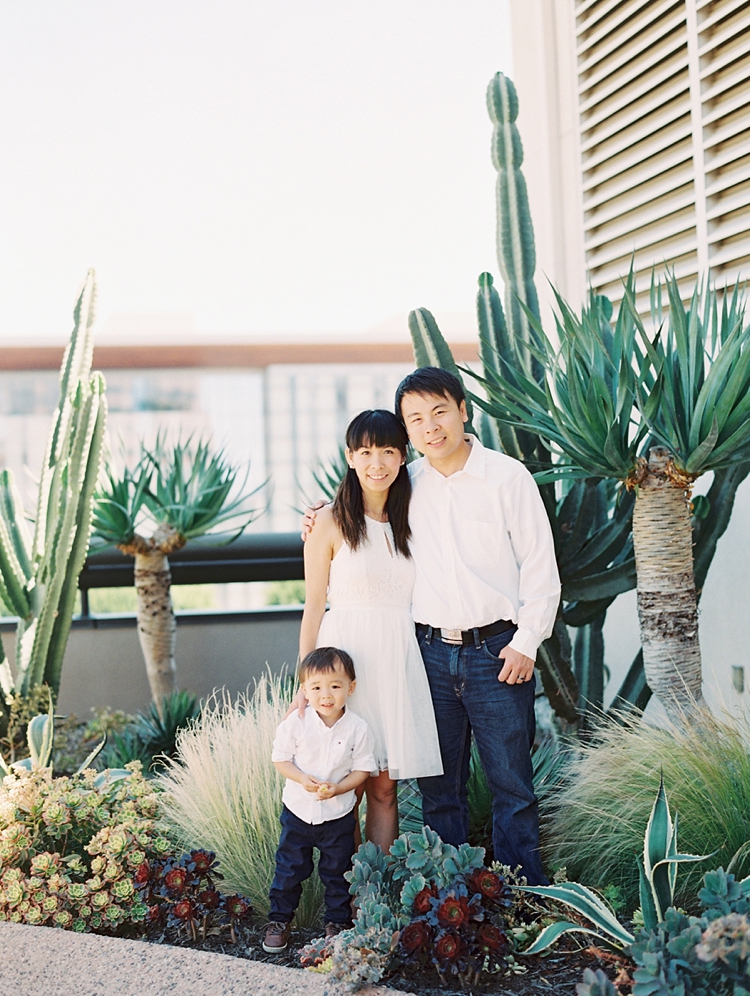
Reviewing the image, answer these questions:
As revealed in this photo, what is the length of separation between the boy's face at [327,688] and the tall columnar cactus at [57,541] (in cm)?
256

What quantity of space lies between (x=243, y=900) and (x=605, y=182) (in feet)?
15.7

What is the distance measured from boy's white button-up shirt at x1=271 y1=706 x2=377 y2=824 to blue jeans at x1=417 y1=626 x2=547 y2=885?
28 centimetres

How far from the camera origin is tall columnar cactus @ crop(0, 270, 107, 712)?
512 centimetres

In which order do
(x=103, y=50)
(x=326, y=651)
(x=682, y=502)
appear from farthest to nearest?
(x=103, y=50) → (x=682, y=502) → (x=326, y=651)

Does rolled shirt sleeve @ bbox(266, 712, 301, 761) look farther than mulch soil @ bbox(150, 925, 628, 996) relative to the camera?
Yes

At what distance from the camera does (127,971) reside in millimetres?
2779

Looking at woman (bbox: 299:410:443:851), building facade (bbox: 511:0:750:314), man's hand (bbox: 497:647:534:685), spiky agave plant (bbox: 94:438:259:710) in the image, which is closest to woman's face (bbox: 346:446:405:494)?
woman (bbox: 299:410:443:851)

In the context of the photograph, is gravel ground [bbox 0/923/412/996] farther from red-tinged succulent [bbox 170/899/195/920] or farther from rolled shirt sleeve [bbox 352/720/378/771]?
rolled shirt sleeve [bbox 352/720/378/771]

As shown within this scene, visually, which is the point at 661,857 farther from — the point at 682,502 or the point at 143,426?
the point at 143,426

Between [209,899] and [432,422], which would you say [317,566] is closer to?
[432,422]

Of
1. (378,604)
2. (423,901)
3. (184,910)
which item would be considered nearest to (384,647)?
(378,604)

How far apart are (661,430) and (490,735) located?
1385mm

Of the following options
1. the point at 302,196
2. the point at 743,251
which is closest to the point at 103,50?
the point at 302,196

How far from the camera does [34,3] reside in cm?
1919
